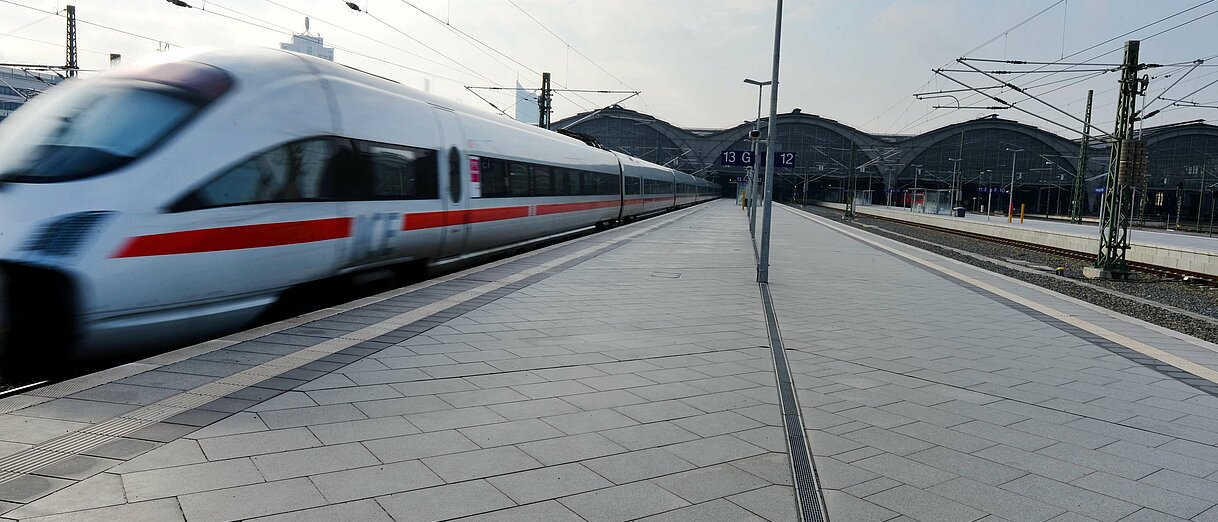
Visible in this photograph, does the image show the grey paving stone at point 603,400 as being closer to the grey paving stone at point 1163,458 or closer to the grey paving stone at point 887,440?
the grey paving stone at point 887,440

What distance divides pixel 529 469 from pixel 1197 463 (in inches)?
147

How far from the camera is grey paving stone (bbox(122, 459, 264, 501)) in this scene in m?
3.32

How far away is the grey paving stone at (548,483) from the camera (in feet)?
11.4

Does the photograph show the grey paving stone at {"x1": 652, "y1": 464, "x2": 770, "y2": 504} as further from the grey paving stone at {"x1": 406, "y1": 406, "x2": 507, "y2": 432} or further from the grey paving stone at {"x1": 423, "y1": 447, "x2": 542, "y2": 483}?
the grey paving stone at {"x1": 406, "y1": 406, "x2": 507, "y2": 432}

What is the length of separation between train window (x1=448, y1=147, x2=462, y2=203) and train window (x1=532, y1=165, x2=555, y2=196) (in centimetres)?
441

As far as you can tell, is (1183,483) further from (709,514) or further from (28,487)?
(28,487)

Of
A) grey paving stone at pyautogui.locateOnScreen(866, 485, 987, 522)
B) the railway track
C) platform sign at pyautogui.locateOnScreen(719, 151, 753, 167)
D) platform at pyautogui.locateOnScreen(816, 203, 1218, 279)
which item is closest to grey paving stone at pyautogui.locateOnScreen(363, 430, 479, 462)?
grey paving stone at pyautogui.locateOnScreen(866, 485, 987, 522)

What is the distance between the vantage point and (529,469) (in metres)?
3.78

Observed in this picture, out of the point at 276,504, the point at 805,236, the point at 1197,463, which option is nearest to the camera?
the point at 276,504

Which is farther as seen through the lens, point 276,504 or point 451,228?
point 451,228

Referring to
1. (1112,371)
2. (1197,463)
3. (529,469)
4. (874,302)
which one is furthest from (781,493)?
(874,302)

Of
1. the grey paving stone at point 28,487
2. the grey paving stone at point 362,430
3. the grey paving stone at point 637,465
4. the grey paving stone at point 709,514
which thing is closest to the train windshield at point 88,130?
the grey paving stone at point 28,487

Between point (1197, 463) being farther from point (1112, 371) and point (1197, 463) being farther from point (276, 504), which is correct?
point (276, 504)

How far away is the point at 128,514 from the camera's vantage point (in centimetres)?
309
